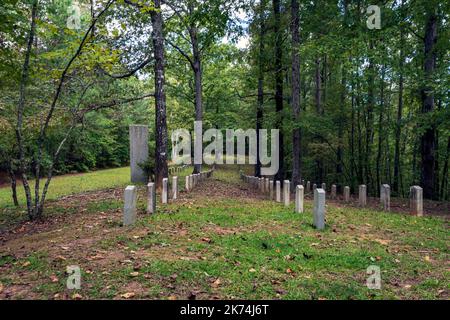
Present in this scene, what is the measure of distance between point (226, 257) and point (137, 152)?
13.9 meters

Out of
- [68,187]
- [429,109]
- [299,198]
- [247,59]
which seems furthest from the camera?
[68,187]

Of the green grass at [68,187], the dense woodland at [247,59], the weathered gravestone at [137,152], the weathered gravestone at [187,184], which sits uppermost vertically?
the dense woodland at [247,59]

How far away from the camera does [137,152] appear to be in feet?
59.6

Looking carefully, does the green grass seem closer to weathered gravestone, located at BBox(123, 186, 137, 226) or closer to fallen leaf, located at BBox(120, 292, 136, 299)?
weathered gravestone, located at BBox(123, 186, 137, 226)

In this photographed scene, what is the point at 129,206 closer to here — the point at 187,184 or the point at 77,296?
the point at 77,296

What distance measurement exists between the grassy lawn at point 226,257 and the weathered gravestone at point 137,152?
9.43m

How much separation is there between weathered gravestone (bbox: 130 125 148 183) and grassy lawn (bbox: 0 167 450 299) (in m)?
9.43

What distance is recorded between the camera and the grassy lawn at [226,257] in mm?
4176

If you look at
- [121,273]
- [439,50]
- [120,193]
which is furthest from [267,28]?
[121,273]

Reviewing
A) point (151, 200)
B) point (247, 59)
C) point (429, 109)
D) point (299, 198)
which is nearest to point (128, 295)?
point (151, 200)

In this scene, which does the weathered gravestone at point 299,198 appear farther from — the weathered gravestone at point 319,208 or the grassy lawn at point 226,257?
the weathered gravestone at point 319,208

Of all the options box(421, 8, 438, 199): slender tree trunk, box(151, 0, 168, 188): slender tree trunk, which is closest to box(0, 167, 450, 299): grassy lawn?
box(151, 0, 168, 188): slender tree trunk

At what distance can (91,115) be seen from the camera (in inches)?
1075

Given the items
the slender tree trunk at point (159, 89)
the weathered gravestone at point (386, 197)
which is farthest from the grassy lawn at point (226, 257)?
the slender tree trunk at point (159, 89)
